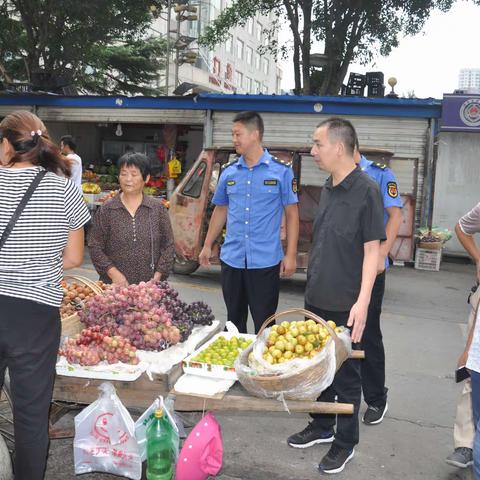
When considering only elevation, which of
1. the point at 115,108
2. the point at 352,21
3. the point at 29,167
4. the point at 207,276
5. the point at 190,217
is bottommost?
the point at 207,276

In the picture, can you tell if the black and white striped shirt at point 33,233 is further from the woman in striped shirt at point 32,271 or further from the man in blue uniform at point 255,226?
the man in blue uniform at point 255,226

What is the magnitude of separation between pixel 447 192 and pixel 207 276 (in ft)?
21.6

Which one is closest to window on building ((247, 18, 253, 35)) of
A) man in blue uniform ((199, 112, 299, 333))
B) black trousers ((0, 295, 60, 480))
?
man in blue uniform ((199, 112, 299, 333))

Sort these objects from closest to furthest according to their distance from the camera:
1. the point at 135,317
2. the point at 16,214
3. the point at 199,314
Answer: the point at 16,214, the point at 135,317, the point at 199,314

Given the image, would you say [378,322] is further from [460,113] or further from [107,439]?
[460,113]

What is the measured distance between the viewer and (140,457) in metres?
3.02

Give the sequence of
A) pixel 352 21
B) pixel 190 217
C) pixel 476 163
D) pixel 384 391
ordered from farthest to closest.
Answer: pixel 352 21, pixel 476 163, pixel 190 217, pixel 384 391

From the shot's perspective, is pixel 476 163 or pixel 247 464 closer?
pixel 247 464

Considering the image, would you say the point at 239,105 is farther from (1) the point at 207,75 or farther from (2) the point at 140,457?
(1) the point at 207,75

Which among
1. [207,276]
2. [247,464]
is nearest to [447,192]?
[207,276]

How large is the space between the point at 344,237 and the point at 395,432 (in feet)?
5.55

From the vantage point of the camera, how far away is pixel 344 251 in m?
3.33

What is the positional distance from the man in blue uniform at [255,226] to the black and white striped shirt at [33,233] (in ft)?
6.18

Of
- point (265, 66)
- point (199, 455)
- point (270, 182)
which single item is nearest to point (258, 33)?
point (265, 66)
